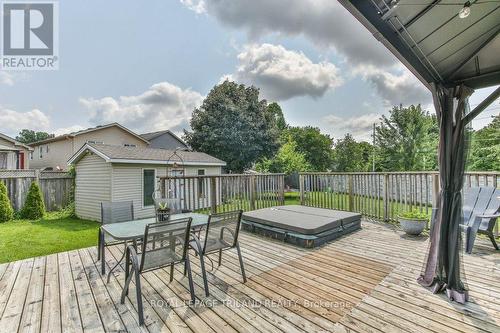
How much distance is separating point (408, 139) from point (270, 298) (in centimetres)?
1813

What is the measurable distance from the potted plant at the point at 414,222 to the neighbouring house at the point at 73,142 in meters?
16.9

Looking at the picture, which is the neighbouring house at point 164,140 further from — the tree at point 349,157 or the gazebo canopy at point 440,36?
the gazebo canopy at point 440,36

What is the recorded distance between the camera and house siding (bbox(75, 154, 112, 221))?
9.27 metres

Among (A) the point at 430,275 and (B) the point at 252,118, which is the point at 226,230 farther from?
(B) the point at 252,118

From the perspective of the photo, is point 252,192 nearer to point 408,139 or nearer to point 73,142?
point 73,142

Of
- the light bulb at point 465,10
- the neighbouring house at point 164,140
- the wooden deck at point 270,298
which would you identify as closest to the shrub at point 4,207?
the wooden deck at point 270,298

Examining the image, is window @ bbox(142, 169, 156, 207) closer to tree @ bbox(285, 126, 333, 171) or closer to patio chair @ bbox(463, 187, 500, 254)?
patio chair @ bbox(463, 187, 500, 254)

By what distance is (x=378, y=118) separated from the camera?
18.1 metres

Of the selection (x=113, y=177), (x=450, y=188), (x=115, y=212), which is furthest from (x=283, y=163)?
(x=450, y=188)

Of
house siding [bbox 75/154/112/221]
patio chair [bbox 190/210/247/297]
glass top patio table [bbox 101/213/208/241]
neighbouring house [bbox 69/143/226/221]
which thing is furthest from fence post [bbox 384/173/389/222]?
house siding [bbox 75/154/112/221]

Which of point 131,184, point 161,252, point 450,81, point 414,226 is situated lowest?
point 414,226

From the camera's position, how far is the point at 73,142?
50.1 feet

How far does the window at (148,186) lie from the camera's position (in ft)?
33.1

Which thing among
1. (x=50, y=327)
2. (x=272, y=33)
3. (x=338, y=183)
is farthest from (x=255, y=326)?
(x=272, y=33)
